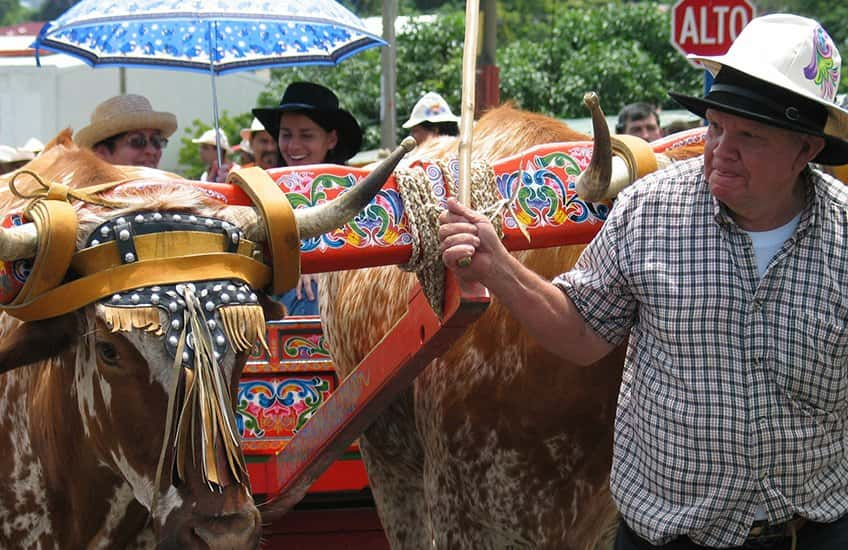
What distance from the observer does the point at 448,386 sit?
4.19m

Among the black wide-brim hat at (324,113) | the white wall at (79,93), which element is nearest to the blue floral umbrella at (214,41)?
the black wide-brim hat at (324,113)

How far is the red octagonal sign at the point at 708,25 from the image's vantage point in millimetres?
7258

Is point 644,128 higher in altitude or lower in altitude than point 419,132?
lower

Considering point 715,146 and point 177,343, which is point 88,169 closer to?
point 177,343

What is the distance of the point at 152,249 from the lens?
125 inches

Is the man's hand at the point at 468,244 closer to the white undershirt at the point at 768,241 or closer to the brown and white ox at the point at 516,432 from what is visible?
the white undershirt at the point at 768,241

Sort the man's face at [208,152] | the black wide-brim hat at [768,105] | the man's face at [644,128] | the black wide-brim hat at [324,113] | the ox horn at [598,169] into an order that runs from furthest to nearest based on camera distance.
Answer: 1. the man's face at [208,152]
2. the man's face at [644,128]
3. the black wide-brim hat at [324,113]
4. the ox horn at [598,169]
5. the black wide-brim hat at [768,105]

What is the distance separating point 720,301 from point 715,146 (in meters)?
0.37

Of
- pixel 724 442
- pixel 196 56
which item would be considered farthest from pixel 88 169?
pixel 196 56

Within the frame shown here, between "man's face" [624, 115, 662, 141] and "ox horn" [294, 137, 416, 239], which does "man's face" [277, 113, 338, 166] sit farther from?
"man's face" [624, 115, 662, 141]

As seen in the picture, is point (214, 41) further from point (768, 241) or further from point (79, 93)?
point (79, 93)

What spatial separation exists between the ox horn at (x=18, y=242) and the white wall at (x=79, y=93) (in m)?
14.6

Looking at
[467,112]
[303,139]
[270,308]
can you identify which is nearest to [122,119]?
[303,139]

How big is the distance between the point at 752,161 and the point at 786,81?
197 millimetres
